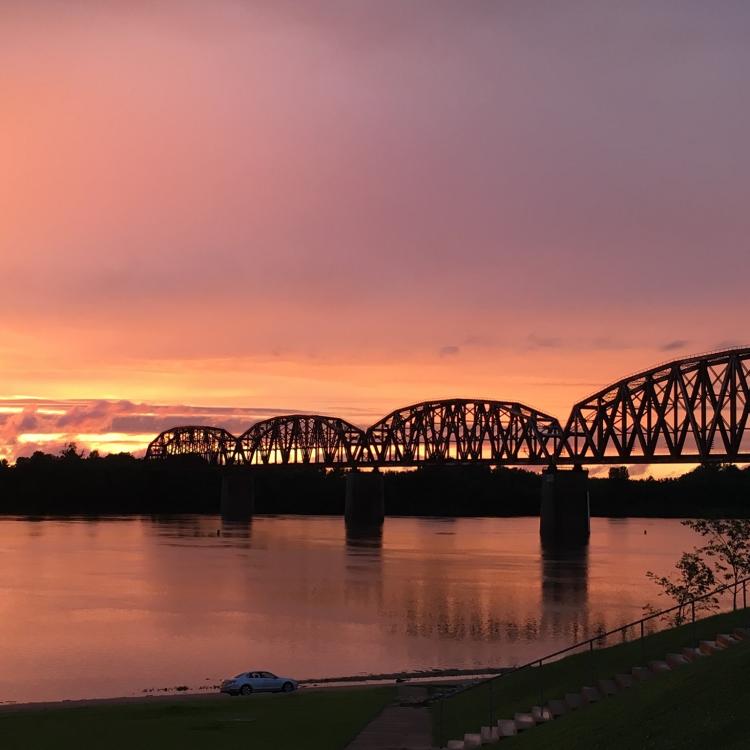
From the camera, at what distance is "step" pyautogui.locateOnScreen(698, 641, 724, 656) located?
107ft

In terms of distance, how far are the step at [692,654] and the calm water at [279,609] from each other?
2643cm

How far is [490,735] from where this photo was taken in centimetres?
2966

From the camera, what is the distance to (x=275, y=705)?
138ft

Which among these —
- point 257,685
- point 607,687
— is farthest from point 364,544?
point 607,687

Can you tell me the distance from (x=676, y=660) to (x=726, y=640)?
5.40 ft

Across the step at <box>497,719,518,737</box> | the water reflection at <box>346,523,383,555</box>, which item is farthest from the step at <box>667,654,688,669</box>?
the water reflection at <box>346,523,383,555</box>

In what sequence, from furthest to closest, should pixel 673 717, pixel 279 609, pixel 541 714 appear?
pixel 279 609, pixel 541 714, pixel 673 717

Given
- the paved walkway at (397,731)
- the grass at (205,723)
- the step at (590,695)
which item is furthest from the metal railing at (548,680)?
the grass at (205,723)

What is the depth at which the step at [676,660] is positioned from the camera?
32.4 m

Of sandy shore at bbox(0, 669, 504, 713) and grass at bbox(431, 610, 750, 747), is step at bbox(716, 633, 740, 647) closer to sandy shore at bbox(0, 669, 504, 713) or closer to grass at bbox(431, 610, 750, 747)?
grass at bbox(431, 610, 750, 747)

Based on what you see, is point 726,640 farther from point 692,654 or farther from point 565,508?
point 565,508

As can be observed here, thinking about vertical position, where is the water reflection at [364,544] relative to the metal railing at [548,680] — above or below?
below

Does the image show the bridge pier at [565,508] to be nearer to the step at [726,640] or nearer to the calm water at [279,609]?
the calm water at [279,609]

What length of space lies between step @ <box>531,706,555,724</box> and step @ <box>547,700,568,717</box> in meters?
0.11
